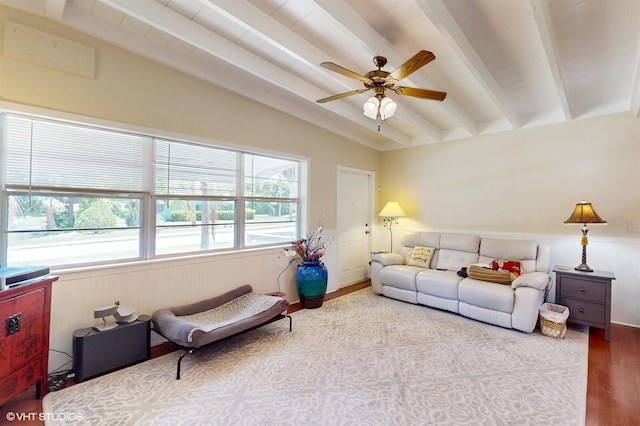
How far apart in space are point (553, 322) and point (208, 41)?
4.42m

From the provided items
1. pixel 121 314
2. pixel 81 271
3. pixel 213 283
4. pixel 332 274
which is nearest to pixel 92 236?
pixel 81 271

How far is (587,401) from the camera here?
207 cm

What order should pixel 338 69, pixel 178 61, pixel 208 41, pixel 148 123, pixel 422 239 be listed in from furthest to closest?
pixel 422 239 < pixel 178 61 < pixel 148 123 < pixel 208 41 < pixel 338 69

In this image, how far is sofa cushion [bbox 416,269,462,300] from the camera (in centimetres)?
370

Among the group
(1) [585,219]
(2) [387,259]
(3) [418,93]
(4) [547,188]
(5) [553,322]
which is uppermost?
(3) [418,93]

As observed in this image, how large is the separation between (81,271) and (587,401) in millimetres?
4089

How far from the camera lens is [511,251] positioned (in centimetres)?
396

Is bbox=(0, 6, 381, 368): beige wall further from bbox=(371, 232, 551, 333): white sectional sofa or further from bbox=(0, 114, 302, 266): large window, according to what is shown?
bbox=(371, 232, 551, 333): white sectional sofa

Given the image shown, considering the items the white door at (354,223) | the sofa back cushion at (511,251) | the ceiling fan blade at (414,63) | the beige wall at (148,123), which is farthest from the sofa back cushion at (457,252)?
the ceiling fan blade at (414,63)

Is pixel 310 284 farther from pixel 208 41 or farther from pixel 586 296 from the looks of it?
pixel 586 296

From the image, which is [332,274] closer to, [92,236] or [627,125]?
[92,236]

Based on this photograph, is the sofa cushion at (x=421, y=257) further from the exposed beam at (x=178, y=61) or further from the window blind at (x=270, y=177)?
the window blind at (x=270, y=177)

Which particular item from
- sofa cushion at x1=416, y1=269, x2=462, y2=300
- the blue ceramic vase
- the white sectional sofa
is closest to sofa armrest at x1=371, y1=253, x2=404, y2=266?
the white sectional sofa

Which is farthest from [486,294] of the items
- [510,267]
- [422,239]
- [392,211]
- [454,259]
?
[392,211]
